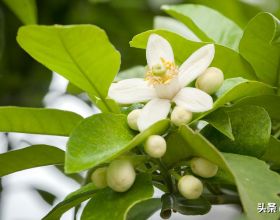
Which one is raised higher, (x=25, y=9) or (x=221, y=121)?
(x=221, y=121)

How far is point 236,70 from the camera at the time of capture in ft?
3.02

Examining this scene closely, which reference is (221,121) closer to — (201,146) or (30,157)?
(201,146)

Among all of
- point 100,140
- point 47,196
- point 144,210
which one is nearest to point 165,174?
point 100,140

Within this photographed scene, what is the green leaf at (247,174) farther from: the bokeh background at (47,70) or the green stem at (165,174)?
the bokeh background at (47,70)

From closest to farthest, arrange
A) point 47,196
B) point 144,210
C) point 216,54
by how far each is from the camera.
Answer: point 216,54 < point 144,210 < point 47,196

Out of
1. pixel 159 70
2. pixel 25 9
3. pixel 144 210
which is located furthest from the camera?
pixel 25 9

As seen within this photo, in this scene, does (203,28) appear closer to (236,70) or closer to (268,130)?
(236,70)

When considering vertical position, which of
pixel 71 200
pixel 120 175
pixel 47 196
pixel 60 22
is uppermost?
pixel 120 175

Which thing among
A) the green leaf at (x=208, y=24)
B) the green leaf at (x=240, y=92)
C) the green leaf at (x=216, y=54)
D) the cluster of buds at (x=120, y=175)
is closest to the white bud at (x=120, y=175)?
the cluster of buds at (x=120, y=175)

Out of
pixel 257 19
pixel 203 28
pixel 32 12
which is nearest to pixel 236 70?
pixel 257 19

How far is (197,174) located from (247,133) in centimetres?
9

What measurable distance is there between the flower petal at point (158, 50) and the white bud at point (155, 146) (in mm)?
150

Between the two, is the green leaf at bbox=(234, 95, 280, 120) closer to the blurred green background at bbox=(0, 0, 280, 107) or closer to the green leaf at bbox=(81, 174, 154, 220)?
the green leaf at bbox=(81, 174, 154, 220)

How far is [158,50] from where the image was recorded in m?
0.83
